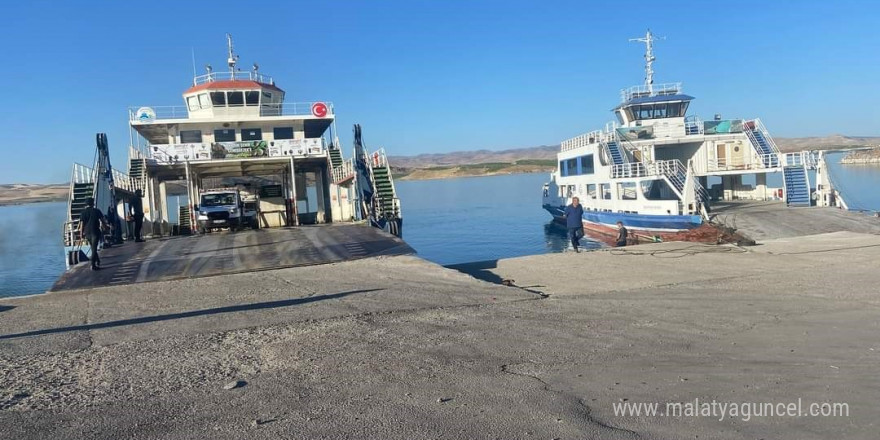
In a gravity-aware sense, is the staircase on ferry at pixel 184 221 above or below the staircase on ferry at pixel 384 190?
below

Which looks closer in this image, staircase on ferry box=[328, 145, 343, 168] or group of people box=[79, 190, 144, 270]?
group of people box=[79, 190, 144, 270]

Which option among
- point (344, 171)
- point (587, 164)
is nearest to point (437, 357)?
point (344, 171)

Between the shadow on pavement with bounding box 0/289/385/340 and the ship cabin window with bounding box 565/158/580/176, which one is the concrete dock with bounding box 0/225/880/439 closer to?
the shadow on pavement with bounding box 0/289/385/340

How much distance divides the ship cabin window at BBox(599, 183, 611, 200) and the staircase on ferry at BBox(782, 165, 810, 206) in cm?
764

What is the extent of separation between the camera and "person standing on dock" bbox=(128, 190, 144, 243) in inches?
875

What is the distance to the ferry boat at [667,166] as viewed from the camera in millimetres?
25656

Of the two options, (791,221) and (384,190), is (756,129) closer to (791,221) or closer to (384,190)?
Answer: (791,221)

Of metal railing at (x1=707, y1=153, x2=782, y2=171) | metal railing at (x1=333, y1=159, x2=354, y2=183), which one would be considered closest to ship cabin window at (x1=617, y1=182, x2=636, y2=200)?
metal railing at (x1=707, y1=153, x2=782, y2=171)

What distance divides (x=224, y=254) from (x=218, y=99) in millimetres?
13904

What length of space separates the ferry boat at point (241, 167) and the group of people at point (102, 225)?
0.33 m

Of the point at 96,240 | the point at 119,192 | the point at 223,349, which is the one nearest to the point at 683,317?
the point at 223,349

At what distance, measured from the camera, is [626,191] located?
3006 cm

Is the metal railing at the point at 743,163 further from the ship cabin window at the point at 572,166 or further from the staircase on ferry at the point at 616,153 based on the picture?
the ship cabin window at the point at 572,166

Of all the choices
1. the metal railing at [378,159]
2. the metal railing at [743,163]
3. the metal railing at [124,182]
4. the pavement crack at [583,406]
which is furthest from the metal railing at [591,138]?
the pavement crack at [583,406]
